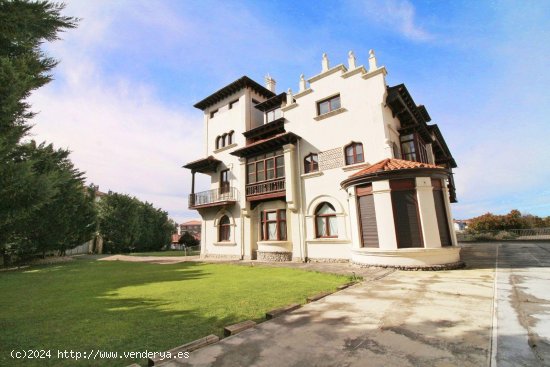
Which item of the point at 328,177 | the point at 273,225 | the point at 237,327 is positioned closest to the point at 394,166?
the point at 328,177

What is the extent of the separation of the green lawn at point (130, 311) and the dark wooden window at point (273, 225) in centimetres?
780

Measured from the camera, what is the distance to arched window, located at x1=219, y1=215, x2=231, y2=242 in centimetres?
2095

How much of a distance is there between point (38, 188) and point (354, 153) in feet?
46.2

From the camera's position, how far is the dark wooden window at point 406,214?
36.5 ft

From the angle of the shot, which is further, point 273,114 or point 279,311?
point 273,114

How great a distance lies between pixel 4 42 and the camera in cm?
901

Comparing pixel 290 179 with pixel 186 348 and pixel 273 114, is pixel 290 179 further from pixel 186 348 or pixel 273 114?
pixel 186 348

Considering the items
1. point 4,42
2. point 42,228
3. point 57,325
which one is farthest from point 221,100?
point 57,325

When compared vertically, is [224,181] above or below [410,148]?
below

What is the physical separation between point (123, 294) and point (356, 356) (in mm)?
7333

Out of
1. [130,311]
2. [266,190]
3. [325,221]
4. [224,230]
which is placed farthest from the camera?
[224,230]

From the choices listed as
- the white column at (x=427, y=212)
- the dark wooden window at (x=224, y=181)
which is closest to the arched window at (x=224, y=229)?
the dark wooden window at (x=224, y=181)

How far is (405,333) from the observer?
411 cm

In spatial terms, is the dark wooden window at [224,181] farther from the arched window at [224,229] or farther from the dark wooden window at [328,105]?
the dark wooden window at [328,105]
